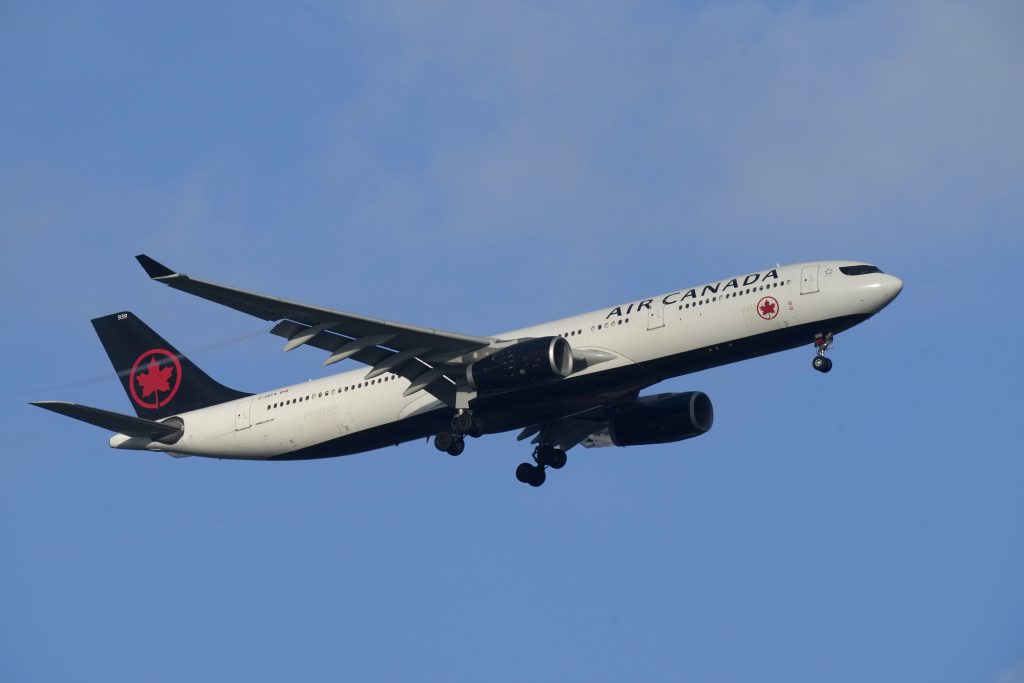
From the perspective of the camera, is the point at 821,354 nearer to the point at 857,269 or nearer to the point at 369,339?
the point at 857,269

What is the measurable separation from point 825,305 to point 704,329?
12.4 feet

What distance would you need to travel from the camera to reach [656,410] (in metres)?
56.4

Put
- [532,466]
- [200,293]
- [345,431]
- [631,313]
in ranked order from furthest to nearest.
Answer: [532,466], [345,431], [631,313], [200,293]

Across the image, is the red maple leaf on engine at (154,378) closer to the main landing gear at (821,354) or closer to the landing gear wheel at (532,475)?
the landing gear wheel at (532,475)

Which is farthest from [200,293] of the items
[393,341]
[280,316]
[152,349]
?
[152,349]

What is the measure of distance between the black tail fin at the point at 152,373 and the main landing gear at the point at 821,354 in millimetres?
20820

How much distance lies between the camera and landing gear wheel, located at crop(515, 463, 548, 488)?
57.5 metres

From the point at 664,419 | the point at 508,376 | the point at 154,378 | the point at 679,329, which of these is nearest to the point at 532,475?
the point at 664,419

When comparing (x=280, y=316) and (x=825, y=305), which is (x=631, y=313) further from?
(x=280, y=316)

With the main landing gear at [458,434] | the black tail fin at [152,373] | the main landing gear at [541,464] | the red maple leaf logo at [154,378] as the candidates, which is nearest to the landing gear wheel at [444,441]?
the main landing gear at [458,434]

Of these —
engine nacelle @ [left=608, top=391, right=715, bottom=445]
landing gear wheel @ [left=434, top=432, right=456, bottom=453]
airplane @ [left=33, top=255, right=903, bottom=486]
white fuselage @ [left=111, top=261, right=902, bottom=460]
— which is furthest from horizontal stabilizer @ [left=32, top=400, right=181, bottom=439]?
engine nacelle @ [left=608, top=391, right=715, bottom=445]

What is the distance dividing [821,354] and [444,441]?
41.5ft

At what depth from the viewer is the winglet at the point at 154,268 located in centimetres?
4350

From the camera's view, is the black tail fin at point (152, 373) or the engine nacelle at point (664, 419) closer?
the engine nacelle at point (664, 419)
